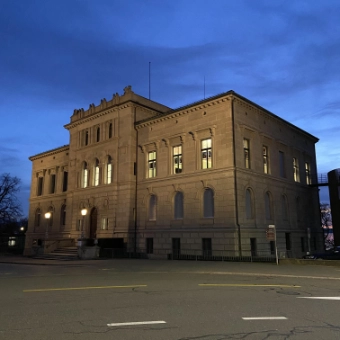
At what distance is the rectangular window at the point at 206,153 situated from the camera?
32812 mm

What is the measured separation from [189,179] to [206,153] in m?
2.97

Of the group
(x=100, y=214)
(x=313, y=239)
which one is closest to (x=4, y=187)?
(x=100, y=214)

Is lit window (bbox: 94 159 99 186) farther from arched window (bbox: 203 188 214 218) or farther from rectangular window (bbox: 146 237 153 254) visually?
arched window (bbox: 203 188 214 218)

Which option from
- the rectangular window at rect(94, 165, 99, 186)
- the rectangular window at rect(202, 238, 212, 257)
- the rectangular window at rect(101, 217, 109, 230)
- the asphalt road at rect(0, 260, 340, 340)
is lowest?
the asphalt road at rect(0, 260, 340, 340)

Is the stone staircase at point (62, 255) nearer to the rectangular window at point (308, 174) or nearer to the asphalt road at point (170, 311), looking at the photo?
the asphalt road at point (170, 311)

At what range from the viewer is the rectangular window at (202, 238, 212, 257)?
30550mm

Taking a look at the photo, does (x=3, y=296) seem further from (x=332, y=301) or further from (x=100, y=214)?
(x=100, y=214)

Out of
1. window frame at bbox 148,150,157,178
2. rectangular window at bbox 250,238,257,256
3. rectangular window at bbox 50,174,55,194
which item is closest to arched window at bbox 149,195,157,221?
window frame at bbox 148,150,157,178

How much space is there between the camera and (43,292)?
12148 millimetres

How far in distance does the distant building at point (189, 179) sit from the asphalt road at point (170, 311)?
1726 centimetres

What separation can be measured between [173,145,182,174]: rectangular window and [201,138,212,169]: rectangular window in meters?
2.77


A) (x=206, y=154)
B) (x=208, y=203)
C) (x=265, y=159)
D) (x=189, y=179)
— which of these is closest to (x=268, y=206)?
(x=265, y=159)

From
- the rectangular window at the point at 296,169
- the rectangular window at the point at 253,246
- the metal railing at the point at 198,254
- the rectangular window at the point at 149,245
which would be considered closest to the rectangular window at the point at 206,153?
the rectangular window at the point at 253,246

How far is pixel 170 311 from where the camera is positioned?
8.77 m
